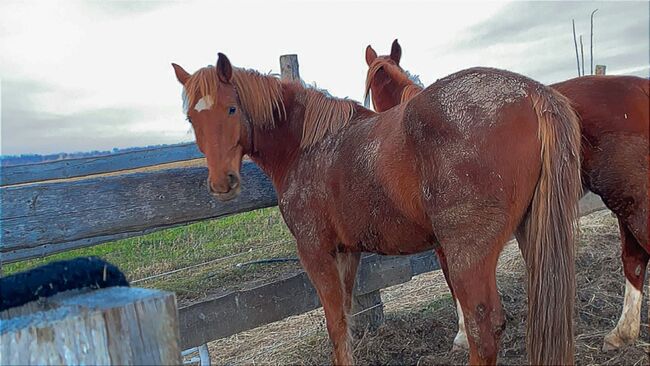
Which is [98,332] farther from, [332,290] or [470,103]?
[332,290]

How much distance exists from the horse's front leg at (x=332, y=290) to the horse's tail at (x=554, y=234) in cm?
118

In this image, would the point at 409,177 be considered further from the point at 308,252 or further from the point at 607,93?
the point at 607,93

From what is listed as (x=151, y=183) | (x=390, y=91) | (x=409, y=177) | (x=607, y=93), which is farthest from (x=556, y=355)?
(x=390, y=91)

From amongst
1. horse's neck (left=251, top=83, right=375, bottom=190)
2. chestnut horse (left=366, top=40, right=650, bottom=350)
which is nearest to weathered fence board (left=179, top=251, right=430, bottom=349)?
horse's neck (left=251, top=83, right=375, bottom=190)

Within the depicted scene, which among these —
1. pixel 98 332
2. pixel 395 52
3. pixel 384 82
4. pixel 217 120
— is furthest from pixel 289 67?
pixel 98 332

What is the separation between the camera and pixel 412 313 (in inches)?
180

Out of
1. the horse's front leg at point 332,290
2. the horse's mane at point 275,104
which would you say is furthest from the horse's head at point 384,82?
the horse's front leg at point 332,290

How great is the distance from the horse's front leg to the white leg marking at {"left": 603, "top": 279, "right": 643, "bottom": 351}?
→ 1654 mm

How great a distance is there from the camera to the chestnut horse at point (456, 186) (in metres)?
2.48

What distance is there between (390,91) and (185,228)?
134 inches

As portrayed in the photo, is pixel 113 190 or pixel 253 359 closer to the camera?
pixel 113 190

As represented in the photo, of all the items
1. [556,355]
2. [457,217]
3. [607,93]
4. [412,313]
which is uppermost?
[607,93]

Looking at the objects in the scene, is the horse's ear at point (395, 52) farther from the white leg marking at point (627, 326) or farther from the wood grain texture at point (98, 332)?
the wood grain texture at point (98, 332)

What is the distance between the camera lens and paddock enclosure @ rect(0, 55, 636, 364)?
9.31 ft
